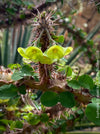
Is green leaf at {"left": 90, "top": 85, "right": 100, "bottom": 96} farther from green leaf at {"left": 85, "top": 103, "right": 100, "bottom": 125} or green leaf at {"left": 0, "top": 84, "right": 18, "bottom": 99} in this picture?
green leaf at {"left": 0, "top": 84, "right": 18, "bottom": 99}

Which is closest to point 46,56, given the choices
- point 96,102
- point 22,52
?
point 22,52

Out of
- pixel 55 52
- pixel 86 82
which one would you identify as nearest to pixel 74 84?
pixel 86 82

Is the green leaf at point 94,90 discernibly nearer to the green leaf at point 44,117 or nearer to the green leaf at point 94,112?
the green leaf at point 94,112

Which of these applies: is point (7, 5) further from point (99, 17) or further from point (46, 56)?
point (99, 17)

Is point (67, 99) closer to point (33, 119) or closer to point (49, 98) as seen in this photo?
point (49, 98)

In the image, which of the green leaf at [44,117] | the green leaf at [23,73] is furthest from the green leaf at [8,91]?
the green leaf at [44,117]
